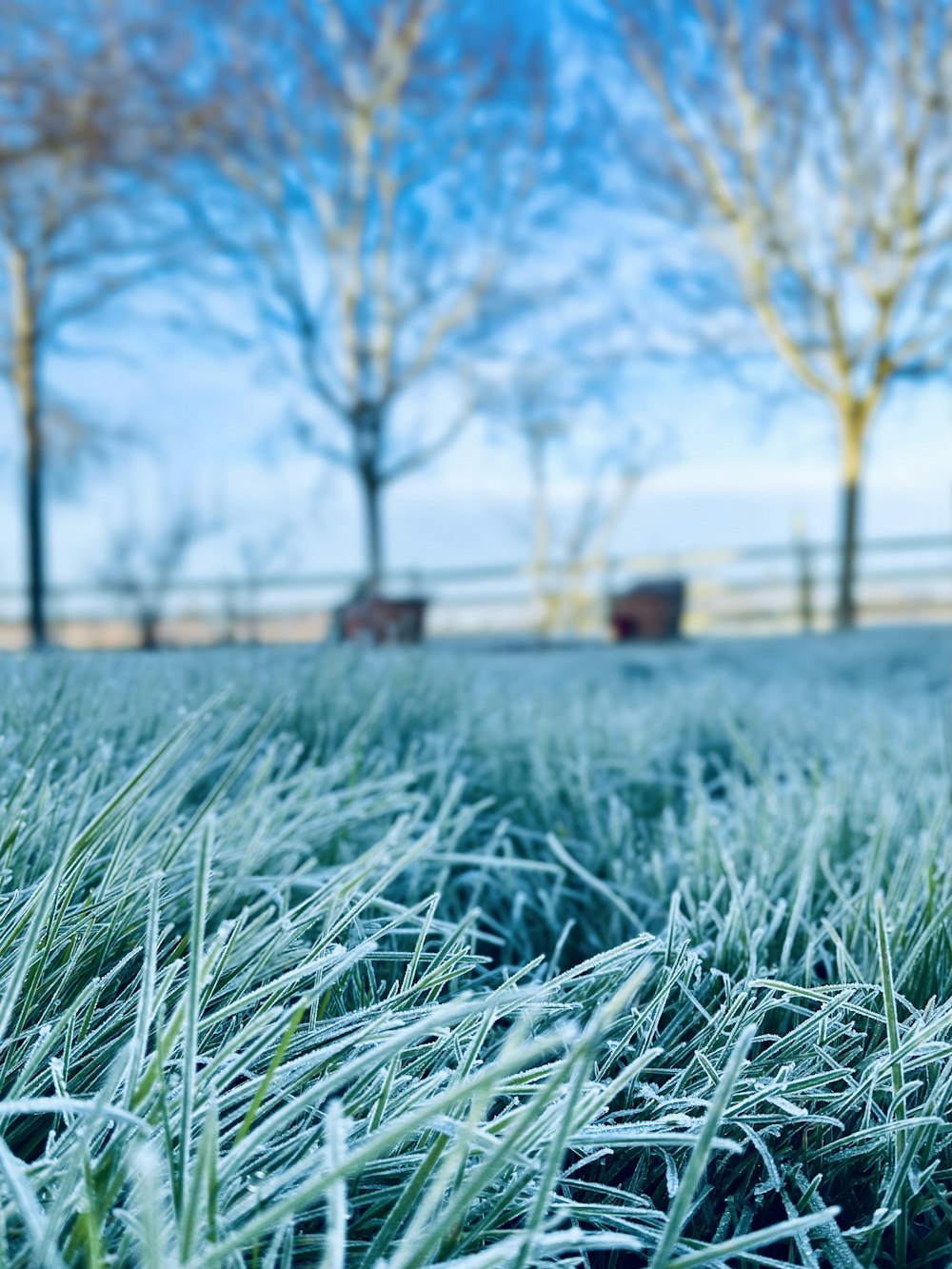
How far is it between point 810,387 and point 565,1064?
29.1 feet

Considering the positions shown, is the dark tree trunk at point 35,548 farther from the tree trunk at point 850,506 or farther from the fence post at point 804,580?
the fence post at point 804,580

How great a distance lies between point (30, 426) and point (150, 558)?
6.93 feet

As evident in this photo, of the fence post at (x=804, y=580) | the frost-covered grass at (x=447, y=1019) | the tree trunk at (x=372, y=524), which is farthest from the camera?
the fence post at (x=804, y=580)

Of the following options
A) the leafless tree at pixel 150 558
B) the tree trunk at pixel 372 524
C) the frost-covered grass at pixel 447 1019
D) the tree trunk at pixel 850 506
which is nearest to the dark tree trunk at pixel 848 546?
the tree trunk at pixel 850 506

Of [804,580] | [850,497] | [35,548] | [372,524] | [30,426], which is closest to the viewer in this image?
[35,548]

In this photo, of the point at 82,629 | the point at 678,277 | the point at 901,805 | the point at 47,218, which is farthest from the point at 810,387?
the point at 901,805

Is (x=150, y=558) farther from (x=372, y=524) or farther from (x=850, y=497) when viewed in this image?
(x=850, y=497)

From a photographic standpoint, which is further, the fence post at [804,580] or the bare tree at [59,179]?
the fence post at [804,580]

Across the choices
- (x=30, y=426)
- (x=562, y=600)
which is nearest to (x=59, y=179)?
(x=30, y=426)

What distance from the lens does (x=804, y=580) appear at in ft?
31.9

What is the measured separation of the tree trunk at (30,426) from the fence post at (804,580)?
7408 millimetres

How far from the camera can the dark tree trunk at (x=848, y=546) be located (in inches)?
323

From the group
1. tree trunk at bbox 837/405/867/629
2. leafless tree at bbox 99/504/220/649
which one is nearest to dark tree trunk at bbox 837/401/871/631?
tree trunk at bbox 837/405/867/629

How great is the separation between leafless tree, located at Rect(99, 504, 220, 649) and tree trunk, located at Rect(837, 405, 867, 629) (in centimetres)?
624
